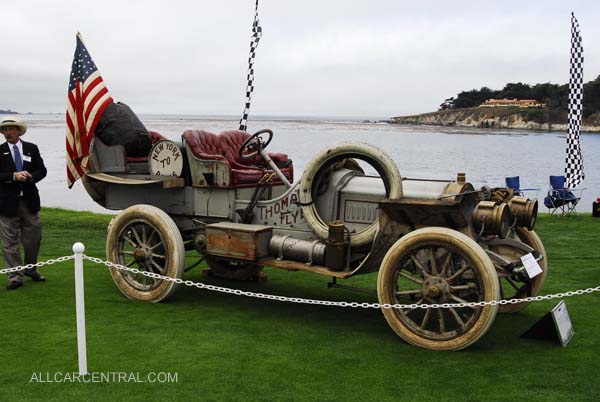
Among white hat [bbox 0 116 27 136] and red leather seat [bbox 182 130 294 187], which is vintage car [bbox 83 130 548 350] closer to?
red leather seat [bbox 182 130 294 187]

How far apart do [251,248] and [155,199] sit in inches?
54.5

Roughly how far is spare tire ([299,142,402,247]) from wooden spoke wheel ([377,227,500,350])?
436 millimetres

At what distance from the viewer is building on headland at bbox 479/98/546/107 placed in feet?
294

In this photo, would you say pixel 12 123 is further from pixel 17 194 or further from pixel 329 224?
pixel 329 224

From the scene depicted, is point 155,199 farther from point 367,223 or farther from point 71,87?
point 367,223

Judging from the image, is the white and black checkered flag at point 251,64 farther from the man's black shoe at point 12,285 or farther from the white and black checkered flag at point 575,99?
the white and black checkered flag at point 575,99

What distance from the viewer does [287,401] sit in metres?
3.87

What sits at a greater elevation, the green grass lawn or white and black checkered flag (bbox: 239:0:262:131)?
white and black checkered flag (bbox: 239:0:262:131)

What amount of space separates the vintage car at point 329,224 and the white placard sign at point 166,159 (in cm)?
1

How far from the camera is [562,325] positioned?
16.2 ft

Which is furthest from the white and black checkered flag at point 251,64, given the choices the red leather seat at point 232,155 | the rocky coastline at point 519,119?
the rocky coastline at point 519,119

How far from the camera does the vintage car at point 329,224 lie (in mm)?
4793

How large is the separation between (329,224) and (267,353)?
1.16 m

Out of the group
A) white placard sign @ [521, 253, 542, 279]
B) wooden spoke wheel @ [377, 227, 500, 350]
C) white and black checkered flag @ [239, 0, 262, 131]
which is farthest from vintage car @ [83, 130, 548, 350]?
white and black checkered flag @ [239, 0, 262, 131]
